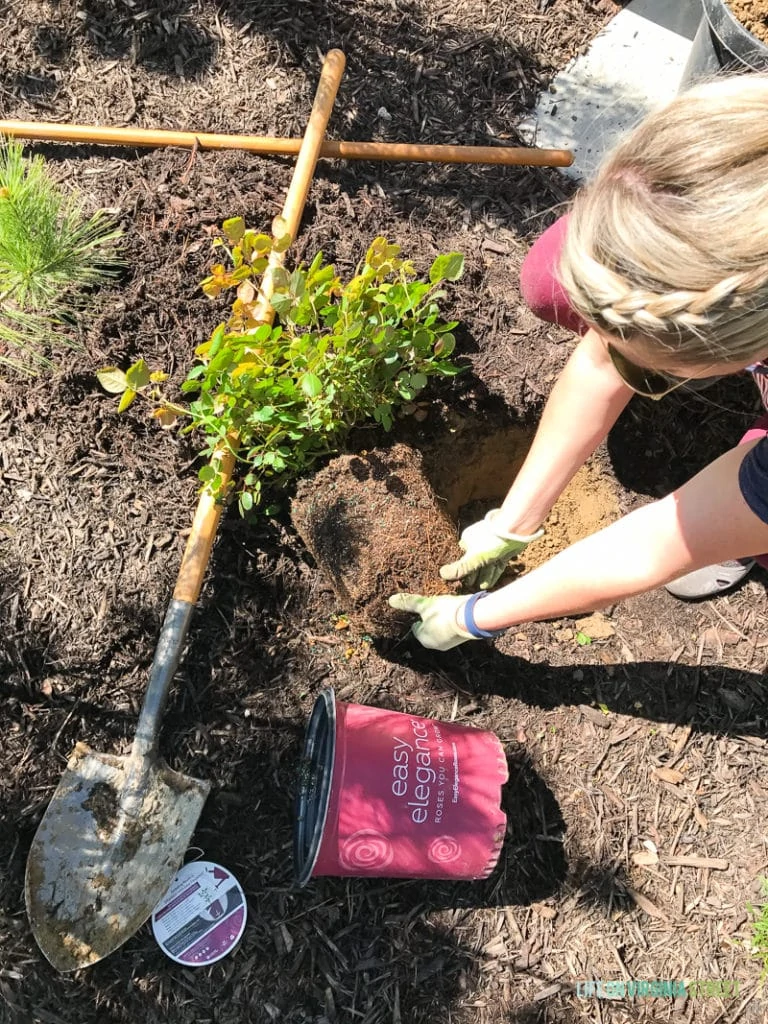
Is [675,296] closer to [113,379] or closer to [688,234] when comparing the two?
[688,234]

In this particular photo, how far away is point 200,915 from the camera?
165 centimetres

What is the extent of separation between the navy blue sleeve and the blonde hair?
244mm

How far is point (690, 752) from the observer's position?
1.90 m

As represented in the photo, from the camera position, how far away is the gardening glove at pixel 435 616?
5.56ft

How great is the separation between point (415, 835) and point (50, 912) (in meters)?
0.81

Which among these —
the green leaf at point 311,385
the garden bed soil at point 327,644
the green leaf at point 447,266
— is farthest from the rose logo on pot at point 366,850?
the green leaf at point 447,266

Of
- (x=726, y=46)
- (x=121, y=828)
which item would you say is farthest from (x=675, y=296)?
(x=121, y=828)

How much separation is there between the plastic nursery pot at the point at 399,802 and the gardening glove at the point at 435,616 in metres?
0.21

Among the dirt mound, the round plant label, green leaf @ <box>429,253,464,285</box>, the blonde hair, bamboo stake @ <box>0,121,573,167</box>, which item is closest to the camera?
the blonde hair

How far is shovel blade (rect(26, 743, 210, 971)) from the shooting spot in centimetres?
154

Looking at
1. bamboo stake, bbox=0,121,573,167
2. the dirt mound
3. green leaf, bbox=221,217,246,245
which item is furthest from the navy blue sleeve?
bamboo stake, bbox=0,121,573,167

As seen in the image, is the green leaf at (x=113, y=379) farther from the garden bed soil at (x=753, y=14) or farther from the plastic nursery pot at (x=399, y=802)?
the garden bed soil at (x=753, y=14)

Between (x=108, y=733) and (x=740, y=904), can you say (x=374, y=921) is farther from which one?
(x=740, y=904)

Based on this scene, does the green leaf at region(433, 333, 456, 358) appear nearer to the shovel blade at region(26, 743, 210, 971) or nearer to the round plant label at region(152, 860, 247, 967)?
the shovel blade at region(26, 743, 210, 971)
